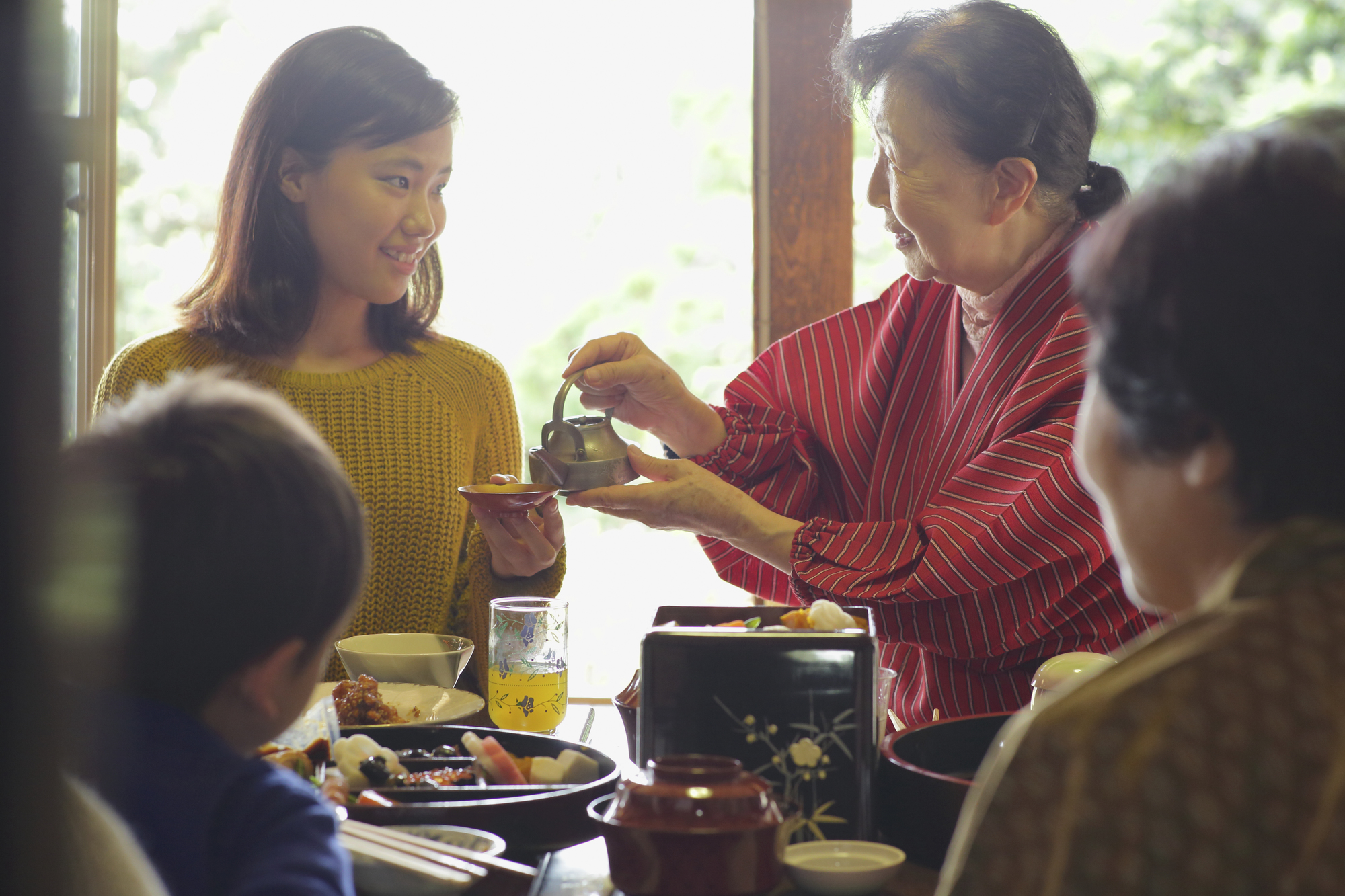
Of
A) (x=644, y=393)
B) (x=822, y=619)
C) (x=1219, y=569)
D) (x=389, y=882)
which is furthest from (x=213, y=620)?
(x=644, y=393)

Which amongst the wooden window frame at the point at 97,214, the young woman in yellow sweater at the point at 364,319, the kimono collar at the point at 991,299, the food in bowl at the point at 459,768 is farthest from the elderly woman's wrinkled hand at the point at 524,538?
the wooden window frame at the point at 97,214

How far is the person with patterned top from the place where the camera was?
59 cm

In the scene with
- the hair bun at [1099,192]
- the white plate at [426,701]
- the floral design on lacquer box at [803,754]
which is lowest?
the white plate at [426,701]

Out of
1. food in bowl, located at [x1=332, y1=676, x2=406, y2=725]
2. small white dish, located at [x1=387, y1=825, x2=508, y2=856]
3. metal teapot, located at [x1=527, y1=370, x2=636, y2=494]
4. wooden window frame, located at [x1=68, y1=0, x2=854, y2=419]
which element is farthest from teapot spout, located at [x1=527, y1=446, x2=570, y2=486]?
wooden window frame, located at [x1=68, y1=0, x2=854, y2=419]

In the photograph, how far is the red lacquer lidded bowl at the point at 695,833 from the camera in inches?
34.2

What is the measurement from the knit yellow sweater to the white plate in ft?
1.34

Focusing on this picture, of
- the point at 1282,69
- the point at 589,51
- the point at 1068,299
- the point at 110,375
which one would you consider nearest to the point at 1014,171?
the point at 1068,299

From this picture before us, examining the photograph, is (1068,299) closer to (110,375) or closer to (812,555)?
(812,555)

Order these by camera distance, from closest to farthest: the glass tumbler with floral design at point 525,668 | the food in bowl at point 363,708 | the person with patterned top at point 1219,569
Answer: the person with patterned top at point 1219,569 < the food in bowl at point 363,708 < the glass tumbler with floral design at point 525,668

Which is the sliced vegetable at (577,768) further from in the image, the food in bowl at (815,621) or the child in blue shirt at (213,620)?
the child in blue shirt at (213,620)

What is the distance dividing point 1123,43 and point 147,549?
11.0 feet

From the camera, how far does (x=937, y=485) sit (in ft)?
5.99

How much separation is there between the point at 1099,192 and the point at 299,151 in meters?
1.41

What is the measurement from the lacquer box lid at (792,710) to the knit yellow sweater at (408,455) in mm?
920
